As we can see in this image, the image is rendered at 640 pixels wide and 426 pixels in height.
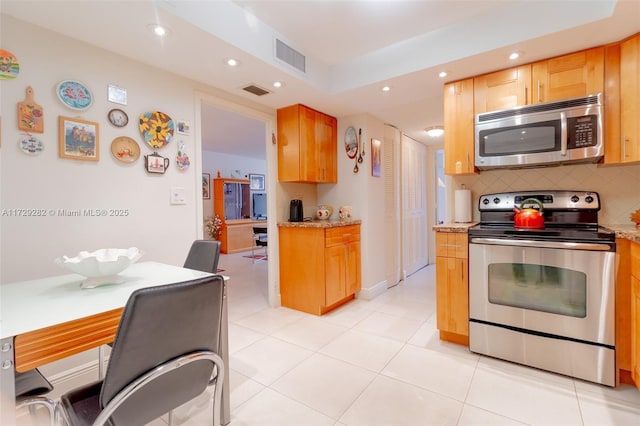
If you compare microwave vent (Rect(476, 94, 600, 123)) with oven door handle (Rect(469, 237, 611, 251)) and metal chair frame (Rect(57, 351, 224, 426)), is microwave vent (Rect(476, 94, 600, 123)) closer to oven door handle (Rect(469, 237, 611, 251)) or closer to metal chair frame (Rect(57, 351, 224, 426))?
oven door handle (Rect(469, 237, 611, 251))

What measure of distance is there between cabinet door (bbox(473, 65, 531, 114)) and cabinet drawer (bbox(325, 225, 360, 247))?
1.68m

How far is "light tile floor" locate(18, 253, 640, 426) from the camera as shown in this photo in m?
1.60

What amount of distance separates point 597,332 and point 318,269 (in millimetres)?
2136

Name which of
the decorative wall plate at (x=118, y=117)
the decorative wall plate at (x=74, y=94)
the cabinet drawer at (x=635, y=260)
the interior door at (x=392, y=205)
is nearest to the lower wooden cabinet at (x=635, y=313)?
the cabinet drawer at (x=635, y=260)

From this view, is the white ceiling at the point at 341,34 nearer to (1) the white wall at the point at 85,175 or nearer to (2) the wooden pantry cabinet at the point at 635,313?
(1) the white wall at the point at 85,175

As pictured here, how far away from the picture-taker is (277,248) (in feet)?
11.2

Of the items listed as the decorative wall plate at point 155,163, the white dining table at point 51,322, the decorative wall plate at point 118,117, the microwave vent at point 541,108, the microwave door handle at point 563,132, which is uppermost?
the microwave vent at point 541,108

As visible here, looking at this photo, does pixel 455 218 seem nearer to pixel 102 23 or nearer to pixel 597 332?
pixel 597 332

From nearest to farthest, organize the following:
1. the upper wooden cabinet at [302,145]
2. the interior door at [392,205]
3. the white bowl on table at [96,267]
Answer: the white bowl on table at [96,267] < the upper wooden cabinet at [302,145] < the interior door at [392,205]

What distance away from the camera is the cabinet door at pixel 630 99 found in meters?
1.91

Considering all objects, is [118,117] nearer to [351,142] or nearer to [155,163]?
[155,163]

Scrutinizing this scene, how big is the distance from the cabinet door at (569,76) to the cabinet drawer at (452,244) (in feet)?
3.89

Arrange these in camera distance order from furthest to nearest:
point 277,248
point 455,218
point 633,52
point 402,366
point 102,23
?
point 277,248
point 455,218
point 402,366
point 633,52
point 102,23

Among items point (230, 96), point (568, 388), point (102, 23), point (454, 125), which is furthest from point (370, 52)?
point (568, 388)
